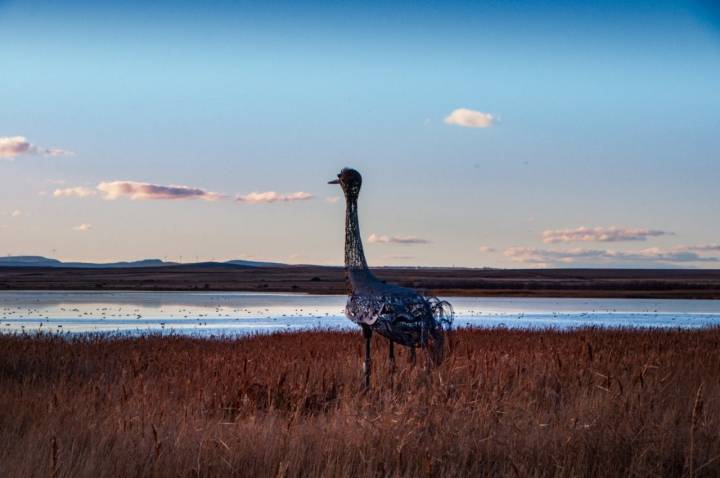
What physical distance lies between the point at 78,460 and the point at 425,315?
14.7 ft

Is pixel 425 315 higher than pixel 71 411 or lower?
higher

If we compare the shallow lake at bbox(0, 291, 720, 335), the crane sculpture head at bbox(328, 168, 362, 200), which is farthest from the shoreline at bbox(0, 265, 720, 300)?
the crane sculpture head at bbox(328, 168, 362, 200)

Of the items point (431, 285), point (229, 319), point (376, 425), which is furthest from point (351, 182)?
point (431, 285)

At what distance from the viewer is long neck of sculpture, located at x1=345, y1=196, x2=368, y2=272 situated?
33.5 ft

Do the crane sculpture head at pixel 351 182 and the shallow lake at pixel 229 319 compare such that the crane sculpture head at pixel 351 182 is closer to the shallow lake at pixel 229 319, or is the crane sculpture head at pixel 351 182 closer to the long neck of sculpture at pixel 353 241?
the long neck of sculpture at pixel 353 241

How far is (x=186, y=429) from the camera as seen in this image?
708 centimetres

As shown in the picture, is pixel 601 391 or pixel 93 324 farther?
pixel 93 324

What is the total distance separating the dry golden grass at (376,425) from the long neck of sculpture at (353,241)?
55.6 inches

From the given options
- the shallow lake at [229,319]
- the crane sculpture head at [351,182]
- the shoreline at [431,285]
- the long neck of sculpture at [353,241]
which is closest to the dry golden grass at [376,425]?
the long neck of sculpture at [353,241]

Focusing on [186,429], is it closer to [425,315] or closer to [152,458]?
[152,458]

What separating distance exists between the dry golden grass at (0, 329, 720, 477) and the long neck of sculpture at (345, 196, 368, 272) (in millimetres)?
1412

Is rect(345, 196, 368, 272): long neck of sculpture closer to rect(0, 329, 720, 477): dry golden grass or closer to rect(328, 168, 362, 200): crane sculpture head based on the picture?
rect(328, 168, 362, 200): crane sculpture head

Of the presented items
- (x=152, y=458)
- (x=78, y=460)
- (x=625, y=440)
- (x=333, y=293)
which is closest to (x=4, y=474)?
(x=78, y=460)

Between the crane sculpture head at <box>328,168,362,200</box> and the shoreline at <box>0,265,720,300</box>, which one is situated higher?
the crane sculpture head at <box>328,168,362,200</box>
